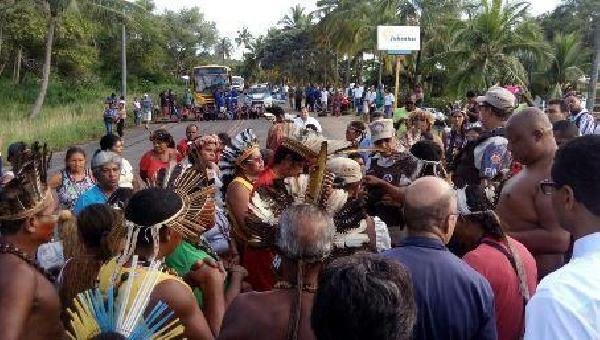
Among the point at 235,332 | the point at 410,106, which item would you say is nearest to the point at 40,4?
the point at 410,106

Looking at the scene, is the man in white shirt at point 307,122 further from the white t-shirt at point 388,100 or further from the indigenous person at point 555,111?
the white t-shirt at point 388,100

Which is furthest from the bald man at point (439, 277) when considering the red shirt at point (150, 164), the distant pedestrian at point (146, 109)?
the distant pedestrian at point (146, 109)

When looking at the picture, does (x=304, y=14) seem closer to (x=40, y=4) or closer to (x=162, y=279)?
(x=40, y=4)

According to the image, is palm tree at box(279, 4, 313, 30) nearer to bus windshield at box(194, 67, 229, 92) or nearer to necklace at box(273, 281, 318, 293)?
bus windshield at box(194, 67, 229, 92)

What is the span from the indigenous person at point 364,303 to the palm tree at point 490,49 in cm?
2442

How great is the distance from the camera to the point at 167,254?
3.25 metres

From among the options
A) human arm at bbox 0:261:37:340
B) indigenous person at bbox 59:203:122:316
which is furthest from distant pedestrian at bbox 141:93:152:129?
human arm at bbox 0:261:37:340

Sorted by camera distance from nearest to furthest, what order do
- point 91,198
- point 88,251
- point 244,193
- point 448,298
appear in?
point 448,298
point 88,251
point 244,193
point 91,198

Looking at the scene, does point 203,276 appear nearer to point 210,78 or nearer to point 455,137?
point 455,137

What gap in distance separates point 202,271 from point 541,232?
6.28 ft

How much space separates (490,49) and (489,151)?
2181 centimetres

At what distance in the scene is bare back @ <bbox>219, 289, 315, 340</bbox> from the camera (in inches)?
101

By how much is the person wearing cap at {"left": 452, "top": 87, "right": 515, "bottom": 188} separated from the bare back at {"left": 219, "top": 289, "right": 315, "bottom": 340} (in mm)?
2490

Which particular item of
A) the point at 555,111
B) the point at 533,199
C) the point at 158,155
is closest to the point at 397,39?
the point at 555,111
